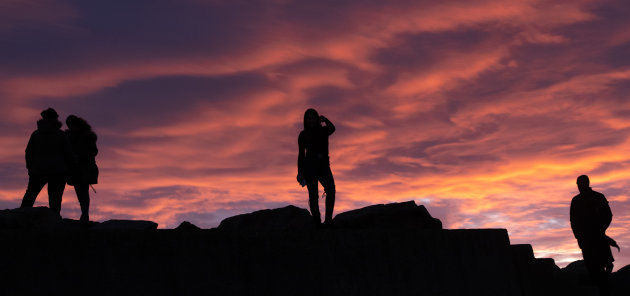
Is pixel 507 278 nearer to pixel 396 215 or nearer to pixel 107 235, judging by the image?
pixel 396 215

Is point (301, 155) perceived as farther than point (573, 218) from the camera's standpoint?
No

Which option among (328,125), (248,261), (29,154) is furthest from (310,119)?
(29,154)

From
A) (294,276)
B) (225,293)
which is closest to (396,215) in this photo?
(294,276)

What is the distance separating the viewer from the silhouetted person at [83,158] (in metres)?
9.48

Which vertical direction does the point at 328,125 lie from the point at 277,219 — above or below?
above

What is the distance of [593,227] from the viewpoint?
936 centimetres

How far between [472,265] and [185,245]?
3229 millimetres

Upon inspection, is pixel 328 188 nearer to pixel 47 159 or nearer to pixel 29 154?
pixel 47 159

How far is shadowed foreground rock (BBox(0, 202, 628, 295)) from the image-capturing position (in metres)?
6.35

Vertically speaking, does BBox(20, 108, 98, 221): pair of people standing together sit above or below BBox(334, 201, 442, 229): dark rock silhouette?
above

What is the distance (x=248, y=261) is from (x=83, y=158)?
3.83 m

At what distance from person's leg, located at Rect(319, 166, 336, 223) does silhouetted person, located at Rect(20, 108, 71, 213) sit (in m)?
3.43

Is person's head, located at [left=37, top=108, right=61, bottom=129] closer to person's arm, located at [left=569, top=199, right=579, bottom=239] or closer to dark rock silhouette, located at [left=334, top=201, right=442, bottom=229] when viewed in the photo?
dark rock silhouette, located at [left=334, top=201, right=442, bottom=229]

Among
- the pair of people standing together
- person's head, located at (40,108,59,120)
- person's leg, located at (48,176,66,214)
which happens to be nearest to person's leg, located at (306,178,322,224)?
the pair of people standing together
